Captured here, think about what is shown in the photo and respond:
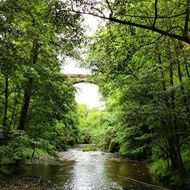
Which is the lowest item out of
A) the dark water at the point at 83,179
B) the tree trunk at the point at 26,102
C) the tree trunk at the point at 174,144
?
the dark water at the point at 83,179

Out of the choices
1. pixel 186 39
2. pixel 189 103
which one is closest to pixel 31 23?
pixel 186 39

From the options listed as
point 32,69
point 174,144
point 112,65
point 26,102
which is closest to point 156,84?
point 112,65

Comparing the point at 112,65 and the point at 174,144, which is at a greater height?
the point at 112,65

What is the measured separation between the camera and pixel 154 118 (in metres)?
11.8

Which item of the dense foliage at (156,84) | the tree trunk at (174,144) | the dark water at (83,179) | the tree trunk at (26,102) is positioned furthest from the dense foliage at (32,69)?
the tree trunk at (174,144)

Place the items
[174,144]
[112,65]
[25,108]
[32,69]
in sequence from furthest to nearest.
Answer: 1. [25,108]
2. [174,144]
3. [32,69]
4. [112,65]

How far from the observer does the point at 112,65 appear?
10578 millimetres

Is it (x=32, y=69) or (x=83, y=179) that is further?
(x=83, y=179)

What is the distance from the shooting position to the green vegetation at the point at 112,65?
801 centimetres

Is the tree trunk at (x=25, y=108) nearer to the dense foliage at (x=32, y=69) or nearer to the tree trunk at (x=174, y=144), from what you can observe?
the dense foliage at (x=32, y=69)

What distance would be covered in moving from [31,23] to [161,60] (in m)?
6.64

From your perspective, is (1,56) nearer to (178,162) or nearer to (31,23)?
(31,23)

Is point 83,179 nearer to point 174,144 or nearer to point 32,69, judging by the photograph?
point 174,144

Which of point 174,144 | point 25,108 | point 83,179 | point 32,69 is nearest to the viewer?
point 32,69
